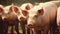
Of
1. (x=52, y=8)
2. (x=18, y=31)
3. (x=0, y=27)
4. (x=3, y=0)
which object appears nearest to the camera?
(x=52, y=8)

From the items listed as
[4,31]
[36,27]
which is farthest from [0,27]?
[36,27]

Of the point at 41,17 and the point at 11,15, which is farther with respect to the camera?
the point at 11,15

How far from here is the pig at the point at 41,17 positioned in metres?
3.78

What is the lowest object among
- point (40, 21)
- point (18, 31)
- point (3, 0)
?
point (18, 31)

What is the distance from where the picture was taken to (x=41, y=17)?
3.98 metres

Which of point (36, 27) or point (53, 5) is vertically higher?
point (53, 5)

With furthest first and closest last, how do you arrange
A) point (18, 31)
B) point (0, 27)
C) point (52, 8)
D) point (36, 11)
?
1. point (18, 31)
2. point (0, 27)
3. point (52, 8)
4. point (36, 11)

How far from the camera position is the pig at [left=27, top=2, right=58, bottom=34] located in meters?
3.78

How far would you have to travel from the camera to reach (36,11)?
3902mm

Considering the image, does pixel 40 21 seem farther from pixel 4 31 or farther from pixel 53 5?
pixel 4 31

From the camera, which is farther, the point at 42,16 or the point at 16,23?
the point at 16,23

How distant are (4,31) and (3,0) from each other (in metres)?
1.62

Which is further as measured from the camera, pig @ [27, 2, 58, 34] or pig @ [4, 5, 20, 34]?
pig @ [4, 5, 20, 34]

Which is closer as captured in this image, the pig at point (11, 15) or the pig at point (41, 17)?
the pig at point (41, 17)
